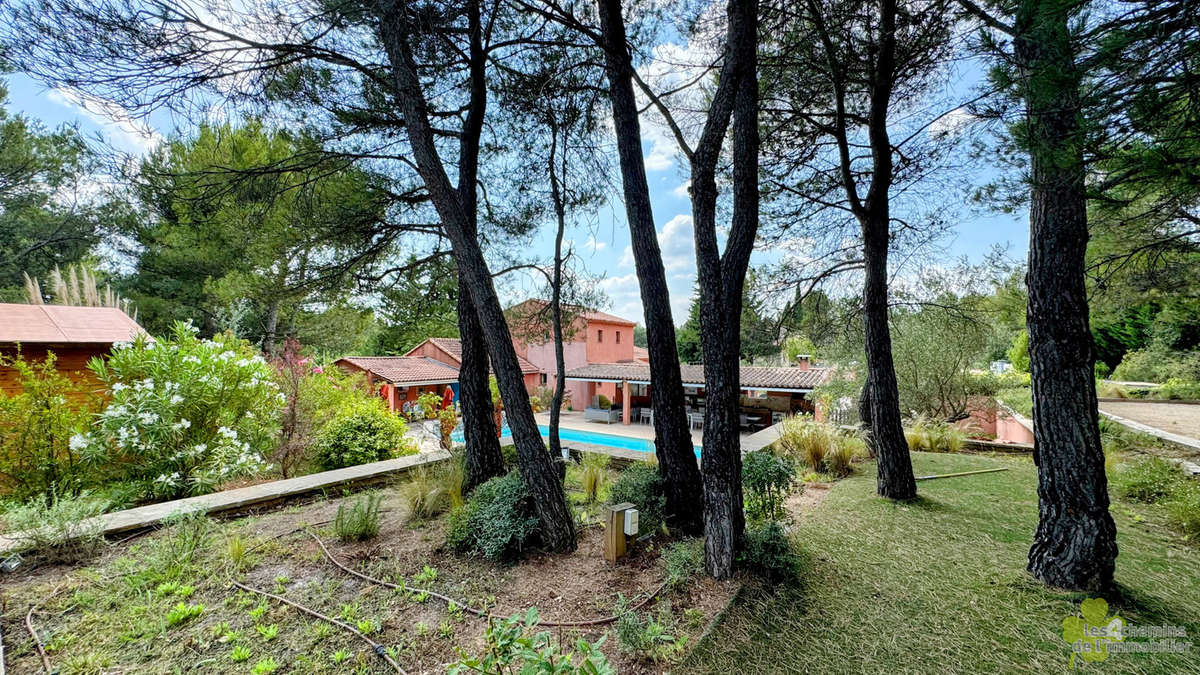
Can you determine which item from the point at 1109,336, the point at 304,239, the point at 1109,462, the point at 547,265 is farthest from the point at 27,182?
the point at 1109,336

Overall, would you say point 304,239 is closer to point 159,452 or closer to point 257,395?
point 257,395

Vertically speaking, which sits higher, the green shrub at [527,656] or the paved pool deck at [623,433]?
→ the green shrub at [527,656]

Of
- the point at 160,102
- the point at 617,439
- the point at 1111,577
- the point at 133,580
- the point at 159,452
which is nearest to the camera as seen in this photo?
the point at 1111,577

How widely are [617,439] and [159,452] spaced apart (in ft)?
42.8

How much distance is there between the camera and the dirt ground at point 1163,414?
7.71m

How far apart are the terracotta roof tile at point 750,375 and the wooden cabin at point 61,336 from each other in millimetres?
11143

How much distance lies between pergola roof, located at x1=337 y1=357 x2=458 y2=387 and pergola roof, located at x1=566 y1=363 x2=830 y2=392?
599cm

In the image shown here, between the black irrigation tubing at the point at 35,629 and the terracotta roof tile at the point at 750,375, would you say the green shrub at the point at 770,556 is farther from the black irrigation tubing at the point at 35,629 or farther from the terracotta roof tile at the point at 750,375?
the terracotta roof tile at the point at 750,375

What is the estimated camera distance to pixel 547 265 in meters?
6.33

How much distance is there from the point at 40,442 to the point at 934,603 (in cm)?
755

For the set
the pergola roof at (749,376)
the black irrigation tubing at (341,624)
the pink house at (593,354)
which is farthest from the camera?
the pink house at (593,354)

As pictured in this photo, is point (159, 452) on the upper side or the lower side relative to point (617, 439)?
upper

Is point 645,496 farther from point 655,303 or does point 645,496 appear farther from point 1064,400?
point 1064,400

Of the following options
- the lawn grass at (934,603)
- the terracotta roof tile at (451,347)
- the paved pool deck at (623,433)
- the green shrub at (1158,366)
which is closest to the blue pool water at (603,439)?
the paved pool deck at (623,433)
